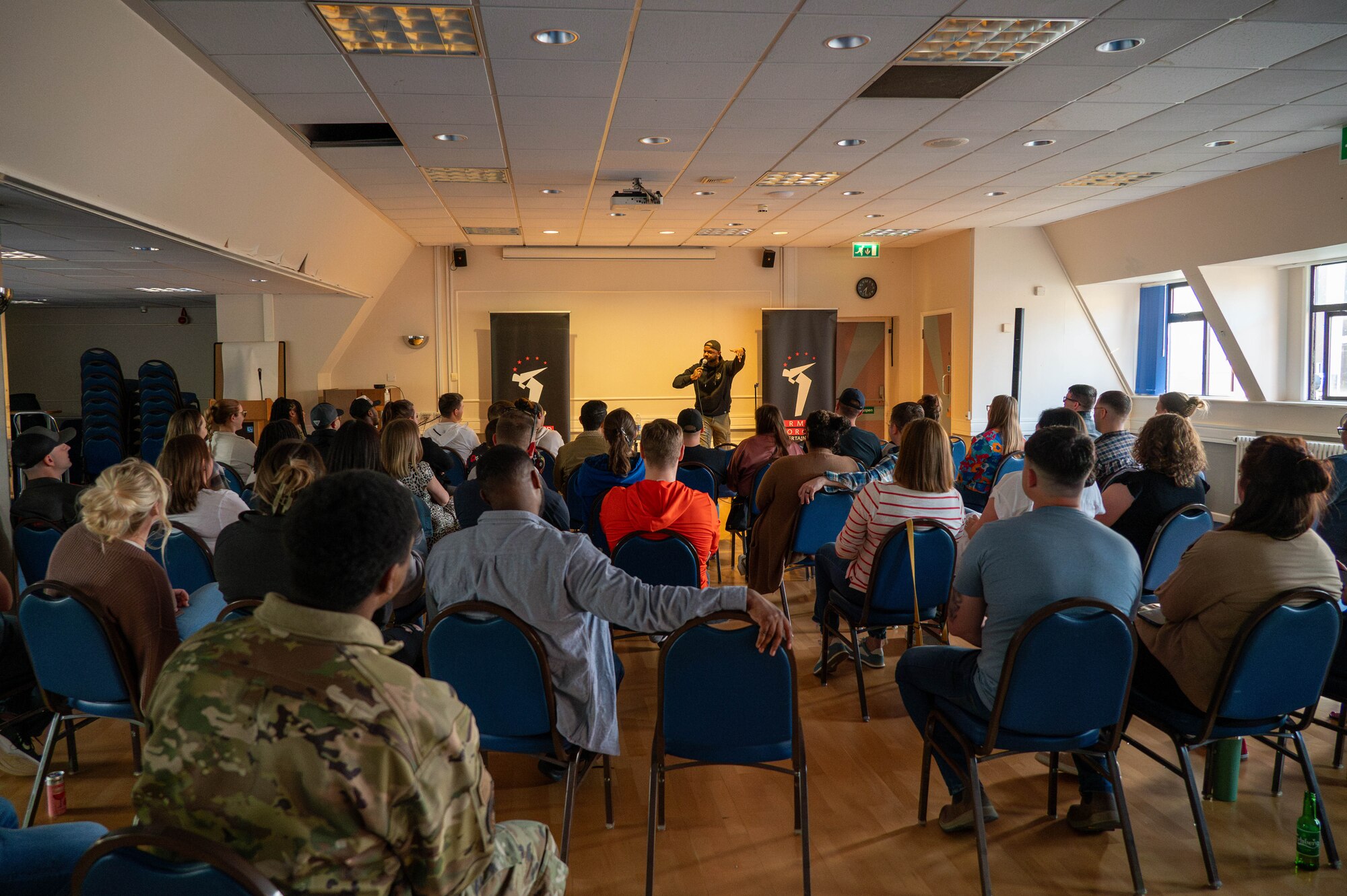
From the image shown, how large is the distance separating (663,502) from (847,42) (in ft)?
8.34

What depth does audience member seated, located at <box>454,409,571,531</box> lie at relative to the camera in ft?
12.5

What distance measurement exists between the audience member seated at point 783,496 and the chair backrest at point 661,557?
1095 mm

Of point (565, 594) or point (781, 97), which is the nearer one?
point (565, 594)

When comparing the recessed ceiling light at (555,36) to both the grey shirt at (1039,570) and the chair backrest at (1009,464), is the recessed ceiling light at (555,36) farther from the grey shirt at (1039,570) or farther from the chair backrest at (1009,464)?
the chair backrest at (1009,464)

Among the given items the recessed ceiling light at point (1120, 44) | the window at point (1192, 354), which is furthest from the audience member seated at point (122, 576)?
the window at point (1192, 354)

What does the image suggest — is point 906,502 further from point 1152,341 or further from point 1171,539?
point 1152,341

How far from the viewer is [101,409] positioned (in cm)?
1041

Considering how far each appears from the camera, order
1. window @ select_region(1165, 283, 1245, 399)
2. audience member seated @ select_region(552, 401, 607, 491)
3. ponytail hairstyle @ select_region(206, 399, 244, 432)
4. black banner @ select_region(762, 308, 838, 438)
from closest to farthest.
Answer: audience member seated @ select_region(552, 401, 607, 491) < ponytail hairstyle @ select_region(206, 399, 244, 432) < window @ select_region(1165, 283, 1245, 399) < black banner @ select_region(762, 308, 838, 438)

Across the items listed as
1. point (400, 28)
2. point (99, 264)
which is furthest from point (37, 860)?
point (99, 264)

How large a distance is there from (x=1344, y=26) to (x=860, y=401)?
3.55 meters

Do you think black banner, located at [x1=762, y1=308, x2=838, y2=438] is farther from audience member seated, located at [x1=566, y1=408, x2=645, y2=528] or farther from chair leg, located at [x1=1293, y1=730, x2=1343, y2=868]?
chair leg, located at [x1=1293, y1=730, x2=1343, y2=868]

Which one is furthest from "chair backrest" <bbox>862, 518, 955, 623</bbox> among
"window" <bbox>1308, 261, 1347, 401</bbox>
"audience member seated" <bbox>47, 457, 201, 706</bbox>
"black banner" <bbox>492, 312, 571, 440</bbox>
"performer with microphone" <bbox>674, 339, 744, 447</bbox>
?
"black banner" <bbox>492, 312, 571, 440</bbox>

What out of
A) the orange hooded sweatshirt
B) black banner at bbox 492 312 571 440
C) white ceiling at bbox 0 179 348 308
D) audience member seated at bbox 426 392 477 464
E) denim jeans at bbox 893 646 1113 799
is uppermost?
white ceiling at bbox 0 179 348 308

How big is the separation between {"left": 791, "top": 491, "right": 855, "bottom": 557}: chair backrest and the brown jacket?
4 centimetres
